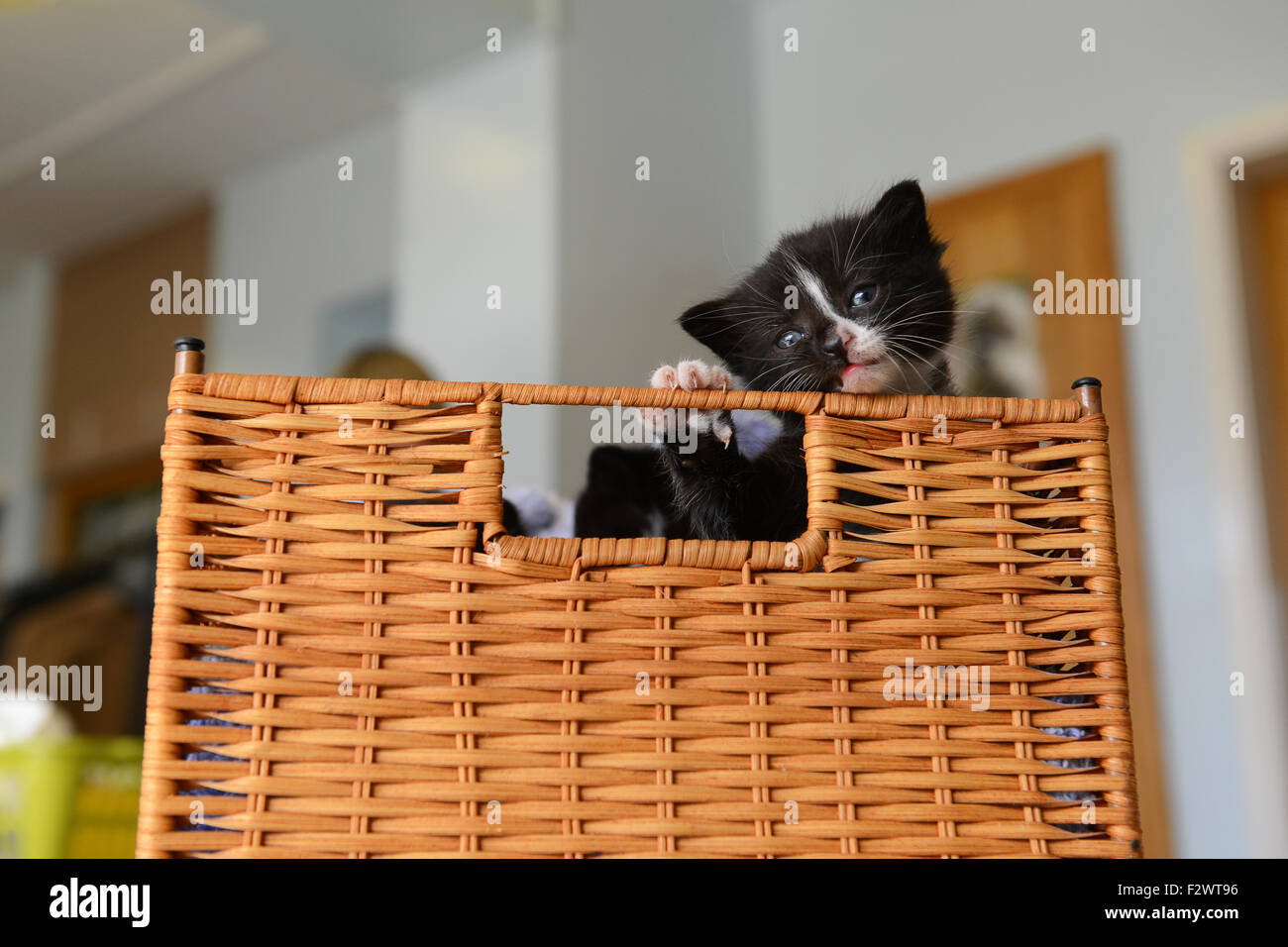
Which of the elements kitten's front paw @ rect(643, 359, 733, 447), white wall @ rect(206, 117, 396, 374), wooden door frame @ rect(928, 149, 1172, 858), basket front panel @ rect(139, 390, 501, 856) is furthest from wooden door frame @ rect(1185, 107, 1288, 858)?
white wall @ rect(206, 117, 396, 374)

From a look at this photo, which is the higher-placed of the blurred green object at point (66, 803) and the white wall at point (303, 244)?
the white wall at point (303, 244)

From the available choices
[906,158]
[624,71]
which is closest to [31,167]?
[624,71]

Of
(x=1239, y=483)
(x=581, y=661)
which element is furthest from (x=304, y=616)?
(x=1239, y=483)

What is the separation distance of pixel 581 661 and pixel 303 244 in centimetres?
302

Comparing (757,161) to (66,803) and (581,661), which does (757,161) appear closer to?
(66,803)

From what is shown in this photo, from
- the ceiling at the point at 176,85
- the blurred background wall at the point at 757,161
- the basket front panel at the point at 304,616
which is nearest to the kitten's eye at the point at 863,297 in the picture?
the basket front panel at the point at 304,616

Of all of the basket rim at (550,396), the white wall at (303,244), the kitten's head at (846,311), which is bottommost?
the basket rim at (550,396)

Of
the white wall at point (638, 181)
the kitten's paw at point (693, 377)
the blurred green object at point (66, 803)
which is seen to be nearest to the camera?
the kitten's paw at point (693, 377)

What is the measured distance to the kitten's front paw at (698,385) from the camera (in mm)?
646

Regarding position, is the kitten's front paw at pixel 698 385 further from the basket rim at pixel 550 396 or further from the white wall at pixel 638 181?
the white wall at pixel 638 181

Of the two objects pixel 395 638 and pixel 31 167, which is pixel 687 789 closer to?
pixel 395 638
